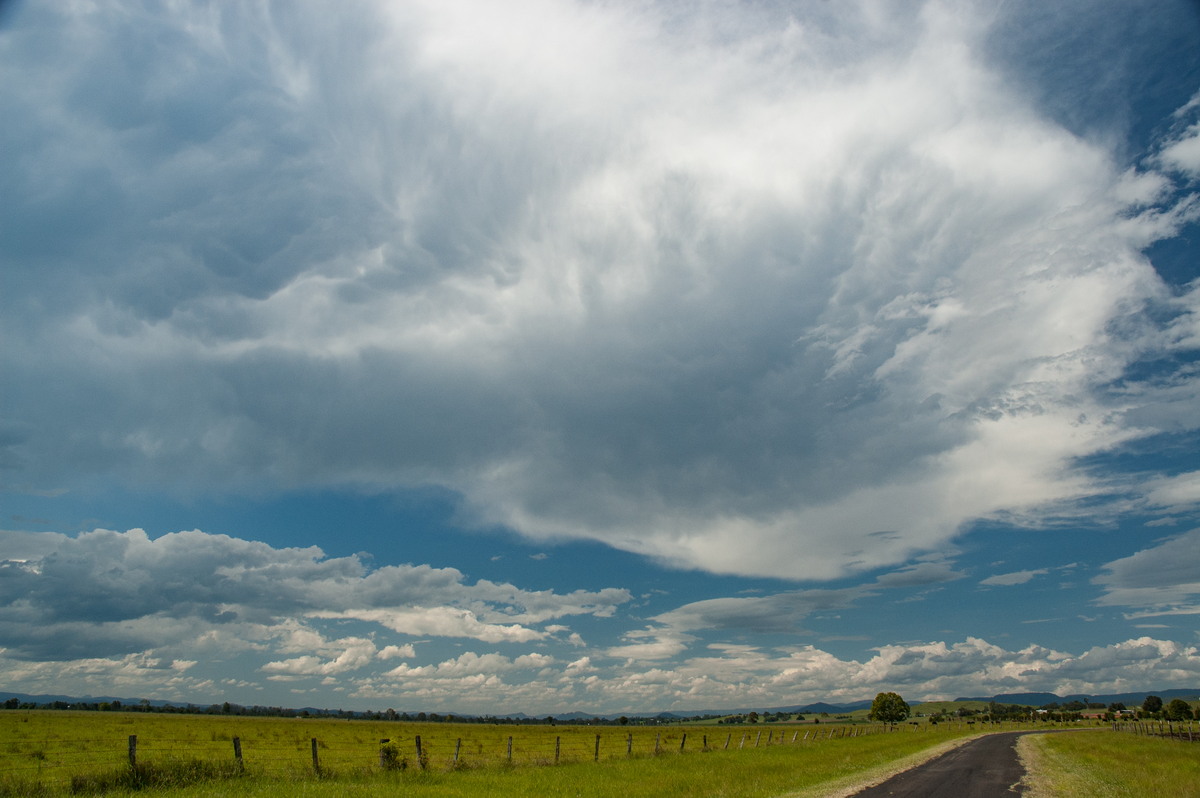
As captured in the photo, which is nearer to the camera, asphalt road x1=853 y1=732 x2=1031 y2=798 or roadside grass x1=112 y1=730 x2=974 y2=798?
roadside grass x1=112 y1=730 x2=974 y2=798

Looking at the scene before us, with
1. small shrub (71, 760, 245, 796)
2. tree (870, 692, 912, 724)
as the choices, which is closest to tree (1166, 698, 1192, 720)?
tree (870, 692, 912, 724)

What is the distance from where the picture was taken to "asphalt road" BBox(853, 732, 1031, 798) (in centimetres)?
2448

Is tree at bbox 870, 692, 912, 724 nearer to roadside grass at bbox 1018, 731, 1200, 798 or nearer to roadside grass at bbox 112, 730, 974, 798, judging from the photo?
roadside grass at bbox 1018, 731, 1200, 798

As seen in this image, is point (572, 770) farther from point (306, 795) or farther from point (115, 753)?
point (115, 753)

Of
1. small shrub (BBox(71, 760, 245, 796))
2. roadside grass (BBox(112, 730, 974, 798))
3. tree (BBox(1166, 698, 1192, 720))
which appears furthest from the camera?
tree (BBox(1166, 698, 1192, 720))

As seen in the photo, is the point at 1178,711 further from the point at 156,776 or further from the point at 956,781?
the point at 156,776

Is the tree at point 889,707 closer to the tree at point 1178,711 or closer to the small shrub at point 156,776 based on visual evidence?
the tree at point 1178,711

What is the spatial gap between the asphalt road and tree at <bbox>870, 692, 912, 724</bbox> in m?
154

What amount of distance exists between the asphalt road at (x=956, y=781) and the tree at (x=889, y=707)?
154 metres

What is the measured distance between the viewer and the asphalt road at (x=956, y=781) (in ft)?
80.3

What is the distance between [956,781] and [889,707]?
171481 mm

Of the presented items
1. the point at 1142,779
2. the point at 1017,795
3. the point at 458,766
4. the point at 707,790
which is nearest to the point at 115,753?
the point at 458,766

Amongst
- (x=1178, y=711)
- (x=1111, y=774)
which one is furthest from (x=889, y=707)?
(x=1111, y=774)

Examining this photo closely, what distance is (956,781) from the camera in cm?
2895
